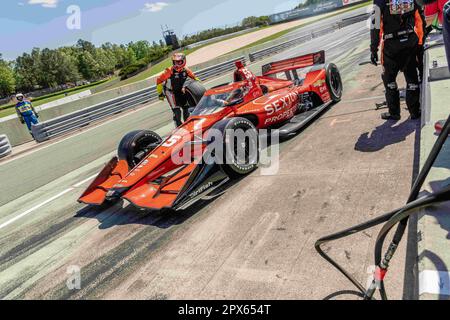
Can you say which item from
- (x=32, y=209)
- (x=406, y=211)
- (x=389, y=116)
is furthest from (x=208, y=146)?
(x=406, y=211)

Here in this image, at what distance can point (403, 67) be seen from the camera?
5.35 m

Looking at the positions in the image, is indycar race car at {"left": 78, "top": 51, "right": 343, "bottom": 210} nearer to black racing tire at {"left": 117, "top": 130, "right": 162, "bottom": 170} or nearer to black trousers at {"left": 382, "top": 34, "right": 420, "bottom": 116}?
black racing tire at {"left": 117, "top": 130, "right": 162, "bottom": 170}

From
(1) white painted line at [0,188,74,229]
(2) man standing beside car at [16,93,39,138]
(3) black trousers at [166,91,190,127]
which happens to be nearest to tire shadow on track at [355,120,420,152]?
(3) black trousers at [166,91,190,127]

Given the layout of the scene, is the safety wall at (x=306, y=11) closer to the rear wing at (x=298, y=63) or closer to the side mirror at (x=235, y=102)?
the rear wing at (x=298, y=63)

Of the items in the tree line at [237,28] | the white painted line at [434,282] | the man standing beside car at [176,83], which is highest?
the tree line at [237,28]

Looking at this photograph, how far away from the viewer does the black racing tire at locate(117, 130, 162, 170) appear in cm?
566

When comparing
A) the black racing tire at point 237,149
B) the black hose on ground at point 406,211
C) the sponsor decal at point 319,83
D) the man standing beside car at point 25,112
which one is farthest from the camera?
the man standing beside car at point 25,112

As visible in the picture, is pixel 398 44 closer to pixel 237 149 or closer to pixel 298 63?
pixel 237 149

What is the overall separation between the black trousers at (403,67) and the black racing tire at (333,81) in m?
1.98

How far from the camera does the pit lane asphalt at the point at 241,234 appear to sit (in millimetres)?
2902

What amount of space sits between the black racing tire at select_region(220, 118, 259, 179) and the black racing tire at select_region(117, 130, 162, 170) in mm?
1554

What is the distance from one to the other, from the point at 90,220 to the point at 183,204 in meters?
1.55

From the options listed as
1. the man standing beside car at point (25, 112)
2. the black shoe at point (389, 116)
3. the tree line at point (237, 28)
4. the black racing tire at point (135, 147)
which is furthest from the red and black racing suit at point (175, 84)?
the tree line at point (237, 28)
